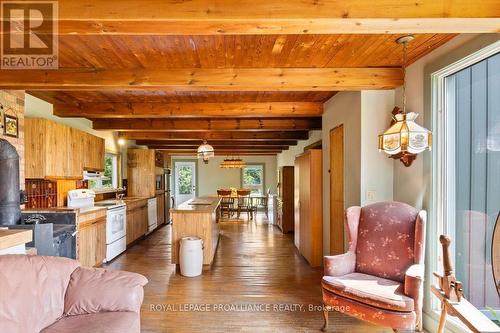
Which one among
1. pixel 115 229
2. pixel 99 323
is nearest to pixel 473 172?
pixel 99 323

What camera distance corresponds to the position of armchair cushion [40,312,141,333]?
177 cm

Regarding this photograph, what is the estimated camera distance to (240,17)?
172cm

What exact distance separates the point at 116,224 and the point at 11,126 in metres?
2.24

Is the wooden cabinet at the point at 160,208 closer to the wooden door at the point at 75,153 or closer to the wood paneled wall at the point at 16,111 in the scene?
the wooden door at the point at 75,153

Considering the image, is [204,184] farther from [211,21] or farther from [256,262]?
[211,21]

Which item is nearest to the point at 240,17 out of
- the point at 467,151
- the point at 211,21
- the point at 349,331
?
the point at 211,21

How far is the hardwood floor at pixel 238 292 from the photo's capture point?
8.96 ft

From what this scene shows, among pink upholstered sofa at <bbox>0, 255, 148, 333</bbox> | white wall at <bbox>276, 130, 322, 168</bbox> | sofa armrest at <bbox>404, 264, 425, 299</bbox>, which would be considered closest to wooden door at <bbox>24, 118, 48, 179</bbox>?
pink upholstered sofa at <bbox>0, 255, 148, 333</bbox>

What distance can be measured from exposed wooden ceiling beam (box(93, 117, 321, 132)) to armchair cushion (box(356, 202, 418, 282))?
275 centimetres

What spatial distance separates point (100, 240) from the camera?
4383 millimetres

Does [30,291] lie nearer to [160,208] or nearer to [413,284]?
[413,284]

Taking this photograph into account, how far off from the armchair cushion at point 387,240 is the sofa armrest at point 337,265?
125mm

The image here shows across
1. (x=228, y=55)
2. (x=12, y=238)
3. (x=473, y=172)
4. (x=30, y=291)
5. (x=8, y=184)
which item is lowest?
(x=30, y=291)

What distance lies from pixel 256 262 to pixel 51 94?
3788mm
